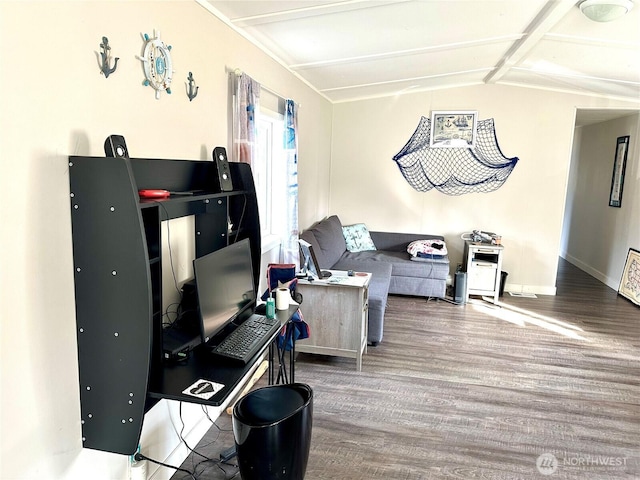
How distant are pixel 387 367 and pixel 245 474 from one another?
1759mm

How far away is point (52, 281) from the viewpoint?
1.48 meters

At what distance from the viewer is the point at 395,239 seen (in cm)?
582

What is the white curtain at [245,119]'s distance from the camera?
272 centimetres

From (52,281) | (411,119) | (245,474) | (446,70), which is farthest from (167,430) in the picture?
(411,119)

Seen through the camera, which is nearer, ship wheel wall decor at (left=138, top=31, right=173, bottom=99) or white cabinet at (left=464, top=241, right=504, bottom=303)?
ship wheel wall decor at (left=138, top=31, right=173, bottom=99)

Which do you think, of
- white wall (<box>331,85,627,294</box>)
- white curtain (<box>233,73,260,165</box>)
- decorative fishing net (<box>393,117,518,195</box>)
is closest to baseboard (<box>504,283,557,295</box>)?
→ white wall (<box>331,85,627,294</box>)

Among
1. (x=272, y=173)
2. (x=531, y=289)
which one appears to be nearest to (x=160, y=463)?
(x=272, y=173)

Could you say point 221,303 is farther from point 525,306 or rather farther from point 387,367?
point 525,306

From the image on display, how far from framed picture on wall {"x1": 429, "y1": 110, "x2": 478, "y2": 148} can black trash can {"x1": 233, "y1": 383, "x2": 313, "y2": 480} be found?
14.1ft

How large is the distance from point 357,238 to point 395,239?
518 mm

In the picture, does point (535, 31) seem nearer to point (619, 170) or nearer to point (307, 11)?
point (307, 11)

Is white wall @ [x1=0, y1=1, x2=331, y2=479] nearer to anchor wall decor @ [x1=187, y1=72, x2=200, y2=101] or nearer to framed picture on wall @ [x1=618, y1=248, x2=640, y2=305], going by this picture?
anchor wall decor @ [x1=187, y1=72, x2=200, y2=101]

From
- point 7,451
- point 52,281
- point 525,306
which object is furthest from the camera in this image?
point 525,306

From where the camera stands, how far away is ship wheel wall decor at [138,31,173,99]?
1.86m
